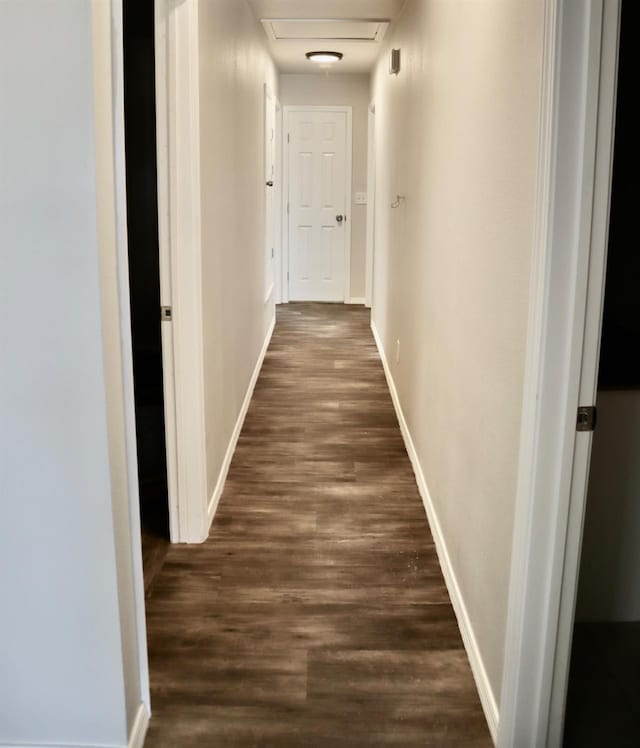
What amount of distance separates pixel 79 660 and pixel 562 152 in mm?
1514

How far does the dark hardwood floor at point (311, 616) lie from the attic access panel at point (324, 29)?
290 centimetres

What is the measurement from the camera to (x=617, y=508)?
2361 mm

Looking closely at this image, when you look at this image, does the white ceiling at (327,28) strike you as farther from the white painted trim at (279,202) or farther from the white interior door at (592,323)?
the white interior door at (592,323)

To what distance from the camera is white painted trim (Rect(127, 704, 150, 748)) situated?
1.82m

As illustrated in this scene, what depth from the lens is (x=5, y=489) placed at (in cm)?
167

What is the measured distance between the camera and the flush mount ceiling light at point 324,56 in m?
6.67

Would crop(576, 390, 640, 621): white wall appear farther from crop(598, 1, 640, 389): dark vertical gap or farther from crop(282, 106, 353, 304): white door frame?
crop(282, 106, 353, 304): white door frame

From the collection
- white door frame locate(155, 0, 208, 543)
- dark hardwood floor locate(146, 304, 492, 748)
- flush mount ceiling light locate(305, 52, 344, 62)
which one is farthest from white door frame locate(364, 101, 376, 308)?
white door frame locate(155, 0, 208, 543)

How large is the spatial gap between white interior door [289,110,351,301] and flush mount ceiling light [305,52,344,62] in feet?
4.53

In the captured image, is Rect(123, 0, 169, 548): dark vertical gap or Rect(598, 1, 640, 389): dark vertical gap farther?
Rect(123, 0, 169, 548): dark vertical gap

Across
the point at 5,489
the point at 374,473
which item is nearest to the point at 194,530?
the point at 374,473

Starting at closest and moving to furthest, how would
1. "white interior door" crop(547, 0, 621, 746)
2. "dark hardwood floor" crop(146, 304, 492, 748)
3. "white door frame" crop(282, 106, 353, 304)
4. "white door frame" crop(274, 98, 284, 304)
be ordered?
"white interior door" crop(547, 0, 621, 746) → "dark hardwood floor" crop(146, 304, 492, 748) → "white door frame" crop(274, 98, 284, 304) → "white door frame" crop(282, 106, 353, 304)

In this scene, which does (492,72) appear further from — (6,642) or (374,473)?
(374,473)

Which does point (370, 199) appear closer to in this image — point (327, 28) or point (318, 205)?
point (318, 205)
